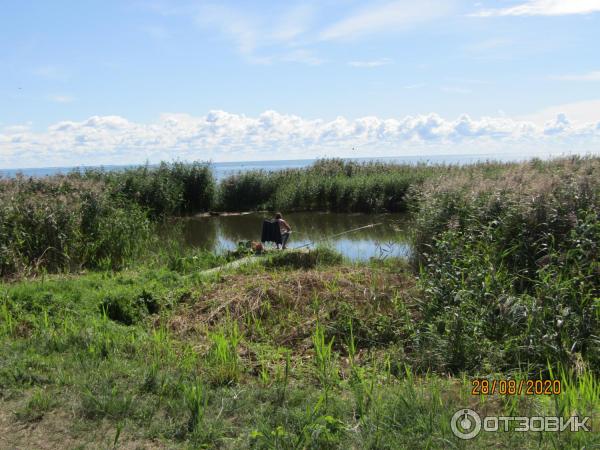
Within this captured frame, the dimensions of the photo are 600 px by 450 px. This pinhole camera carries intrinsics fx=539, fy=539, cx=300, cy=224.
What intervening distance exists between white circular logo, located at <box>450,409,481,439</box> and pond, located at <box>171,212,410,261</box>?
309 inches

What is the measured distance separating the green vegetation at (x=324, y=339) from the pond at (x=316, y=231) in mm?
3621

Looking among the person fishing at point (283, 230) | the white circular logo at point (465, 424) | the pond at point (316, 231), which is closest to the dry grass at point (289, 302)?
the white circular logo at point (465, 424)

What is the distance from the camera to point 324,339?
255 inches

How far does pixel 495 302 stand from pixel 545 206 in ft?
8.95

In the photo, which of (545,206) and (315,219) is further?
(315,219)

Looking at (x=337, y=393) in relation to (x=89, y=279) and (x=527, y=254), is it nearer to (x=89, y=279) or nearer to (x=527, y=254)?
(x=527, y=254)

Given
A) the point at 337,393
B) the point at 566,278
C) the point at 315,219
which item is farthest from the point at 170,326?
the point at 315,219

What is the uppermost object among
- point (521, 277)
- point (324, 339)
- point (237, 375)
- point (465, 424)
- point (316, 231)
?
point (521, 277)

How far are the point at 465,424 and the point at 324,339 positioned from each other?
279cm

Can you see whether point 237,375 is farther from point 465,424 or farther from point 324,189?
point 324,189

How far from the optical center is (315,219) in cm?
2623

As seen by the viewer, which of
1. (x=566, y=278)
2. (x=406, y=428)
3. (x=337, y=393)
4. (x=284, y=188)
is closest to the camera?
(x=406, y=428)
